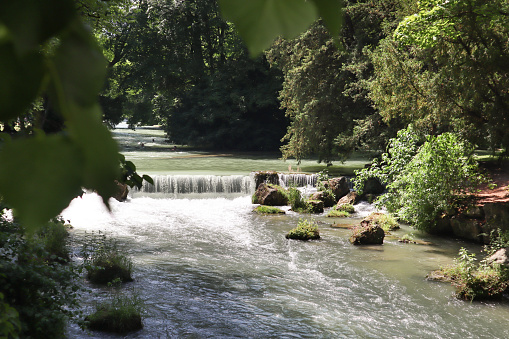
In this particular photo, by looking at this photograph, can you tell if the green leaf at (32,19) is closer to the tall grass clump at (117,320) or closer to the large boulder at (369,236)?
the tall grass clump at (117,320)

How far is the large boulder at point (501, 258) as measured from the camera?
9602 mm

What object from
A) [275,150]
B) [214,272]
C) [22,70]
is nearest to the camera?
[22,70]

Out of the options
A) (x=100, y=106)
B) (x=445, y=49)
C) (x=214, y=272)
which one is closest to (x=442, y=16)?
(x=445, y=49)

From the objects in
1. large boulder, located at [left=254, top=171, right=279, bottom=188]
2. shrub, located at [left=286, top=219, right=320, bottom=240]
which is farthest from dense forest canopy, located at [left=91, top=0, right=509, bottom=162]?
shrub, located at [left=286, top=219, right=320, bottom=240]

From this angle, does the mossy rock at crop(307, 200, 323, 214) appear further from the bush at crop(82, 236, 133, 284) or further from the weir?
the bush at crop(82, 236, 133, 284)

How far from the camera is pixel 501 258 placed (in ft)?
32.0

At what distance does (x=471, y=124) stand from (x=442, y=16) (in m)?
3.66

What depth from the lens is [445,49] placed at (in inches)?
553

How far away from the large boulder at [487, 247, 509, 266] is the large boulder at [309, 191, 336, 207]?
29.1 ft

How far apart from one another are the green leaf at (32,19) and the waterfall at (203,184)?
21190mm

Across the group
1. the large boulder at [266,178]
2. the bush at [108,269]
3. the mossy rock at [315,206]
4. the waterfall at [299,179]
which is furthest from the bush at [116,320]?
the waterfall at [299,179]

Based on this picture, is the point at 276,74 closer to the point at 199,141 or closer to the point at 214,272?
the point at 199,141

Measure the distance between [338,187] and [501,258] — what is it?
9.85 metres

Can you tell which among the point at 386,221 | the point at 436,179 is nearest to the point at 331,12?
the point at 436,179
